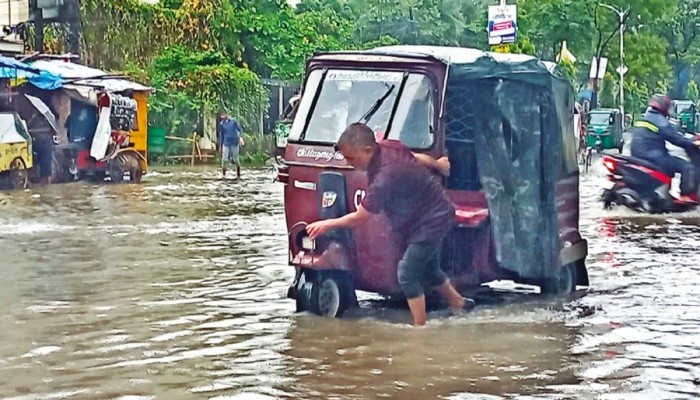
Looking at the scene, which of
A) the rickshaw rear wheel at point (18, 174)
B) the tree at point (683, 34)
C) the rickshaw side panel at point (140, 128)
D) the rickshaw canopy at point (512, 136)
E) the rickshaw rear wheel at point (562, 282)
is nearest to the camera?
the rickshaw canopy at point (512, 136)

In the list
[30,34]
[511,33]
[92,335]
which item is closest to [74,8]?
[30,34]

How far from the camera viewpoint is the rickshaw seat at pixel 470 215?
941 centimetres

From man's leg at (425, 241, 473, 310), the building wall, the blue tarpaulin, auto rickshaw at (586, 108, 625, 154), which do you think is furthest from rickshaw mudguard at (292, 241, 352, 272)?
auto rickshaw at (586, 108, 625, 154)

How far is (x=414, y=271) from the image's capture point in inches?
350

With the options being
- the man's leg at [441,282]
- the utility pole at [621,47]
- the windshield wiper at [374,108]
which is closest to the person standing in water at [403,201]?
the man's leg at [441,282]

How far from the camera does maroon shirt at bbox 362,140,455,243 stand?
28.6 feet

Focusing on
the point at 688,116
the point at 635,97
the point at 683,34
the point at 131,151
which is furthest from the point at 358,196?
the point at 683,34

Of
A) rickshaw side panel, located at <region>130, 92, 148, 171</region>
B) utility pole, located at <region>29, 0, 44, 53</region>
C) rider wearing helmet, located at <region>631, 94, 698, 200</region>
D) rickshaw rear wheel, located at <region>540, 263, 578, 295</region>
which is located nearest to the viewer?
rickshaw rear wheel, located at <region>540, 263, 578, 295</region>

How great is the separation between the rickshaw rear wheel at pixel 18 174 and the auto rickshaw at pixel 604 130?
21.5m

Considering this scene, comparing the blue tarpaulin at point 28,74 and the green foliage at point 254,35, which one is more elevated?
the green foliage at point 254,35

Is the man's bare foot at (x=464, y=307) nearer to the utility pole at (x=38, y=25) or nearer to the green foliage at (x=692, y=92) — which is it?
the utility pole at (x=38, y=25)

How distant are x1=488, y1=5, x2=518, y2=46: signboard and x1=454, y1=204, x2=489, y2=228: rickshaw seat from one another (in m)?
20.4

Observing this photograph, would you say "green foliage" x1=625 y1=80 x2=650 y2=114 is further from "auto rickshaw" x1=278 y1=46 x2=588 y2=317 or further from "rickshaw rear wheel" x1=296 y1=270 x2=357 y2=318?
"rickshaw rear wheel" x1=296 y1=270 x2=357 y2=318

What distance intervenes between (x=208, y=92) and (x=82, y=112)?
8602 millimetres
